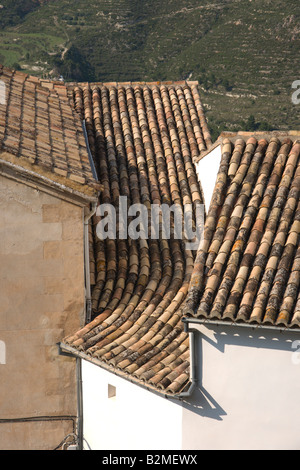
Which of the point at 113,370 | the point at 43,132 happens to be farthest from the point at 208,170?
the point at 113,370

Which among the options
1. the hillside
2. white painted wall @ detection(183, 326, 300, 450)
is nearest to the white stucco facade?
white painted wall @ detection(183, 326, 300, 450)

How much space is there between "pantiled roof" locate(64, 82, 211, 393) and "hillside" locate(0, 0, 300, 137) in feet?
66.6

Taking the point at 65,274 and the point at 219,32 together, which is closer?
the point at 65,274

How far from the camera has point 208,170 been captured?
1508cm

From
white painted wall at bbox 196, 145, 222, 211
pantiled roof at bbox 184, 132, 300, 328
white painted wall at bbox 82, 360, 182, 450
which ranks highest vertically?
white painted wall at bbox 196, 145, 222, 211

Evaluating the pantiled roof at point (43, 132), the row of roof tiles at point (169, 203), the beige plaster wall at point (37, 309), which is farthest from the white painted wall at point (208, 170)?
the beige plaster wall at point (37, 309)

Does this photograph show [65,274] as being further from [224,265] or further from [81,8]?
[81,8]

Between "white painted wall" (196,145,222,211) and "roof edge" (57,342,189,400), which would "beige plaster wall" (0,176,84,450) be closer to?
"roof edge" (57,342,189,400)

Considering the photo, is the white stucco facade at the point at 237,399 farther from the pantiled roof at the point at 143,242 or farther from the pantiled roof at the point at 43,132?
the pantiled roof at the point at 43,132

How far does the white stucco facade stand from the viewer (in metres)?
11.1

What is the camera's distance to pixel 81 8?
60.2m
